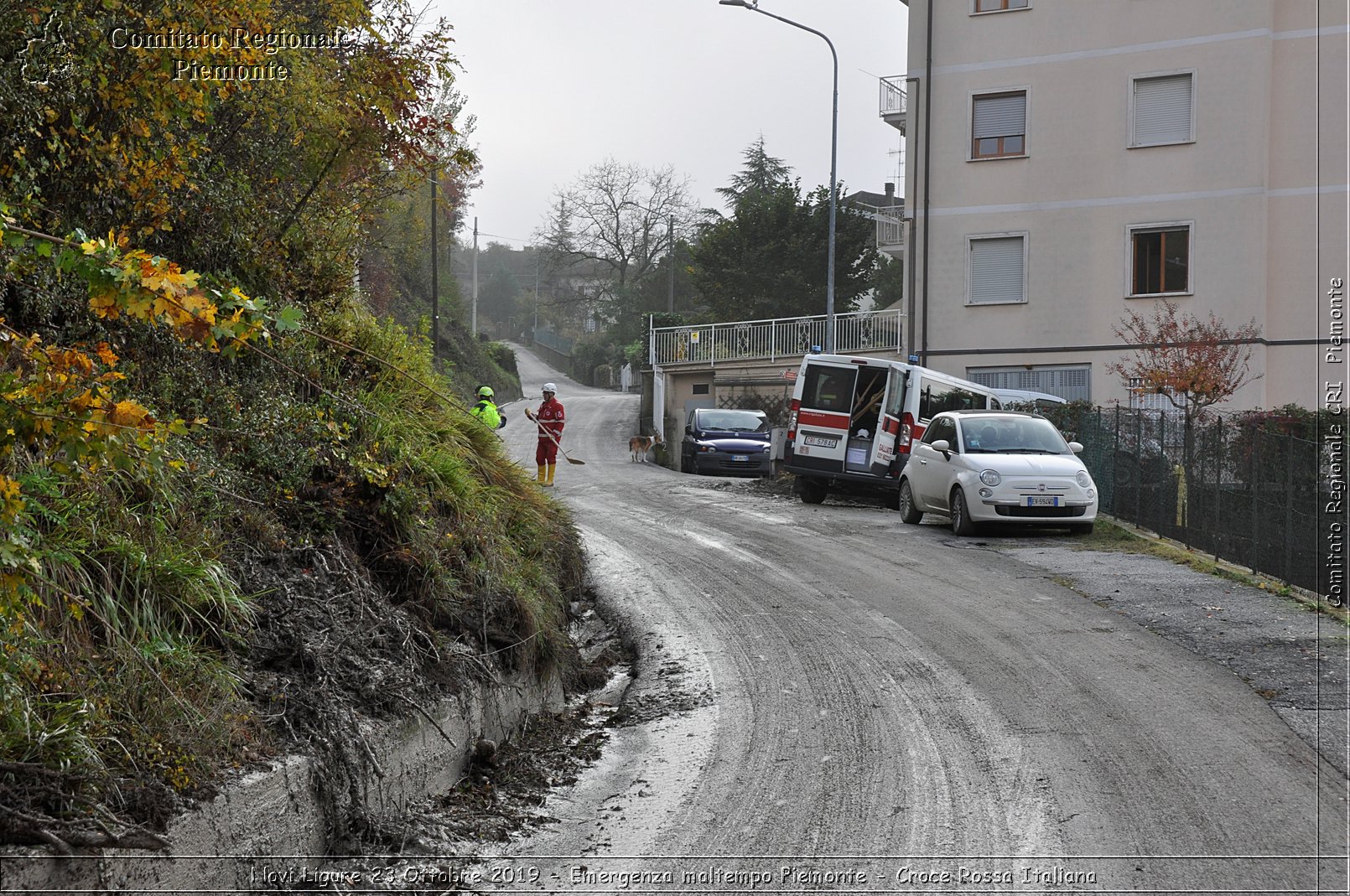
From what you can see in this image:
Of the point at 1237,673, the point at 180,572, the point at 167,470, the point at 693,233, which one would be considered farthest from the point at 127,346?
the point at 693,233

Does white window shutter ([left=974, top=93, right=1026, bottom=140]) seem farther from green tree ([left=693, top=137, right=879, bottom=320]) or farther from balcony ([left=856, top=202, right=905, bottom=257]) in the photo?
green tree ([left=693, top=137, right=879, bottom=320])

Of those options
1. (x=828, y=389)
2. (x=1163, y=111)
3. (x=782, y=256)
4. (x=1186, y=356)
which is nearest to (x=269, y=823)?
(x=828, y=389)

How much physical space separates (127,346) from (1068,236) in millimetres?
26408

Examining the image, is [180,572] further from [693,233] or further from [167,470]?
[693,233]

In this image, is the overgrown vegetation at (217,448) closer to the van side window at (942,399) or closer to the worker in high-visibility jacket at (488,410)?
the worker in high-visibility jacket at (488,410)

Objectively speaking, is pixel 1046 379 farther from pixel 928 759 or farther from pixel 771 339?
pixel 928 759

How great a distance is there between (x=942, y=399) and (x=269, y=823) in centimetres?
1783

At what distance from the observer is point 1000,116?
30.0 m

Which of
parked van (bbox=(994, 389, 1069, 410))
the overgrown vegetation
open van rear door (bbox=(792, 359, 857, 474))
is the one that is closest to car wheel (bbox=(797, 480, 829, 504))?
open van rear door (bbox=(792, 359, 857, 474))

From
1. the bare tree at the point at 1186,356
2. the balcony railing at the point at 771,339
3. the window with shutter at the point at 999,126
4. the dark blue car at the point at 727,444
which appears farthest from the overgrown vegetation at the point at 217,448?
the balcony railing at the point at 771,339

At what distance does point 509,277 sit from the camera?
116 m

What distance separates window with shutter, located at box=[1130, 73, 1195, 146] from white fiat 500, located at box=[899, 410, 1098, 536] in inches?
585

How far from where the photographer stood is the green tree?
49750 mm

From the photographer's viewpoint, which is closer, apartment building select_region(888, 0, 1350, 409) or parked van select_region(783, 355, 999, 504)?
parked van select_region(783, 355, 999, 504)
